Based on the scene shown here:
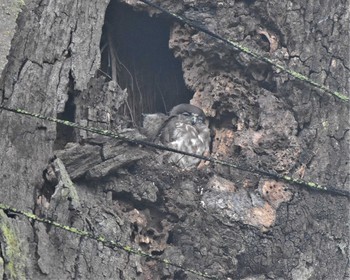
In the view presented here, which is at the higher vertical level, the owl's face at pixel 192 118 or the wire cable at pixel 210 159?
the owl's face at pixel 192 118

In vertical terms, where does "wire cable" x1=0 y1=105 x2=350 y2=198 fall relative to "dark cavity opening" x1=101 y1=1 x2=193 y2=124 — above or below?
below

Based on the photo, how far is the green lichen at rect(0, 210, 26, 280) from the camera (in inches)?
178

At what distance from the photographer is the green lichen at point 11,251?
4531 mm

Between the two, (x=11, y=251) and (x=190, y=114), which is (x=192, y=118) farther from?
(x=11, y=251)

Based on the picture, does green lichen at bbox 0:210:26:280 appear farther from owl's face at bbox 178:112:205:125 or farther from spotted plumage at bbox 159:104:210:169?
owl's face at bbox 178:112:205:125

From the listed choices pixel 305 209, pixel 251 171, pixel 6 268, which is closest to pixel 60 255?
pixel 6 268

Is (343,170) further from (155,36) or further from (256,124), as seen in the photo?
(155,36)

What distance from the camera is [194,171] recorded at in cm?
559

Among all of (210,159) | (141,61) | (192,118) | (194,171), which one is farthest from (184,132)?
(210,159)

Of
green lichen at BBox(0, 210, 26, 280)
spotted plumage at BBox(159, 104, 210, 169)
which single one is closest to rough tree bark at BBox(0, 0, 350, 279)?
green lichen at BBox(0, 210, 26, 280)

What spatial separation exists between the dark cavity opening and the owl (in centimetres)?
11

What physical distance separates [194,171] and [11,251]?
1.39 meters

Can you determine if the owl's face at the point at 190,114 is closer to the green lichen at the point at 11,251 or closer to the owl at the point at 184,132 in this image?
the owl at the point at 184,132

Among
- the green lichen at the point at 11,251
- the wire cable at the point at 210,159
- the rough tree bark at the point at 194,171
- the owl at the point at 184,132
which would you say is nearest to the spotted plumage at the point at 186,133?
the owl at the point at 184,132
